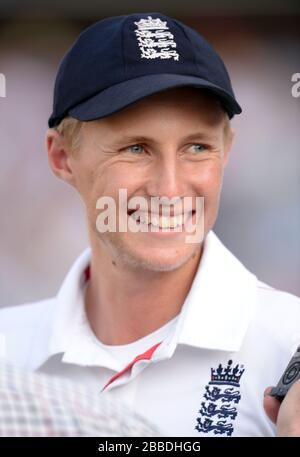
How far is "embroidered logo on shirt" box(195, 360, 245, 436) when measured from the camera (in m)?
1.34

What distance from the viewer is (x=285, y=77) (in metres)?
1.59

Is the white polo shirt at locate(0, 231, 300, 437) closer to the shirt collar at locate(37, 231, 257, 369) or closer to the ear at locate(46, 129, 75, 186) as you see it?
the shirt collar at locate(37, 231, 257, 369)

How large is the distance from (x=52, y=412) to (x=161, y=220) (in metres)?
0.72

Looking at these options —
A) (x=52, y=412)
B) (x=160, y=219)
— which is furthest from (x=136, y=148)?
(x=52, y=412)

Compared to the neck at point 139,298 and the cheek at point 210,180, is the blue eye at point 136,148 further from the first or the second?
the neck at point 139,298

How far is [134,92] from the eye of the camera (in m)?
1.27

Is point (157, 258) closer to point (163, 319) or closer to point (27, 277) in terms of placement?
point (163, 319)

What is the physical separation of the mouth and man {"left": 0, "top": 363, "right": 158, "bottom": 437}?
0.67 metres

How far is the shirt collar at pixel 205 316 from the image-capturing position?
1.37 meters

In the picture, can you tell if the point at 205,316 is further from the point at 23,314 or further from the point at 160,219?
the point at 23,314

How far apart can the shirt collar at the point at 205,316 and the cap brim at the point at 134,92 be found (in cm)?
30

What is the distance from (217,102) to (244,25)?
33 cm

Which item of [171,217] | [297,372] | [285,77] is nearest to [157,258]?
[171,217]

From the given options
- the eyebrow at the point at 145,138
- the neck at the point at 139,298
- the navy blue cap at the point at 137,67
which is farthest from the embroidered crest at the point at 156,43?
the neck at the point at 139,298
